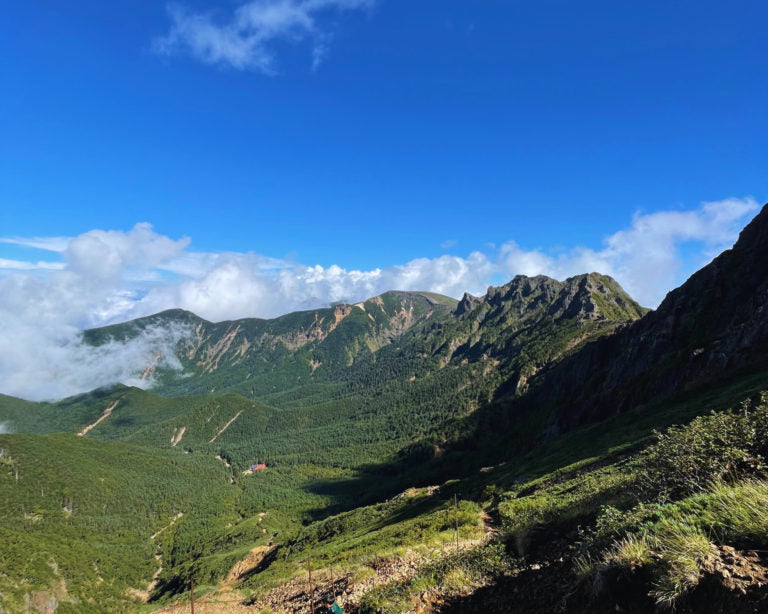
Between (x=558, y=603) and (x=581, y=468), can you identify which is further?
(x=581, y=468)

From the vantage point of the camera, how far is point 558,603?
30.2 feet

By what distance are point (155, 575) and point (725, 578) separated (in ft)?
712

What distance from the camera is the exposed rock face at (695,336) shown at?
2537 inches

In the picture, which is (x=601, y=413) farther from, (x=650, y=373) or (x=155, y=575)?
(x=155, y=575)

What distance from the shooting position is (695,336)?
8962 cm

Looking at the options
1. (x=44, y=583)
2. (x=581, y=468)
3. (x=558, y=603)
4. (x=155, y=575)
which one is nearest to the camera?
(x=558, y=603)

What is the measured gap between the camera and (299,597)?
28.8m

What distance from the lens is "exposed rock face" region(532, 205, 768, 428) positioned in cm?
6444

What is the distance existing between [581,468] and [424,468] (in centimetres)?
15974

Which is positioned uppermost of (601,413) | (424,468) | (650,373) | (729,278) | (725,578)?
(729,278)

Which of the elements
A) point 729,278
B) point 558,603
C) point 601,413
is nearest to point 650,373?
point 601,413

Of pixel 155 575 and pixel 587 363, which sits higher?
pixel 587 363

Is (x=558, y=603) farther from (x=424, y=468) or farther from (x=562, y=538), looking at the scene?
(x=424, y=468)

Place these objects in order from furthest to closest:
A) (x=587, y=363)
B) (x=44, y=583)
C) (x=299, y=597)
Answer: (x=587, y=363) → (x=44, y=583) → (x=299, y=597)
